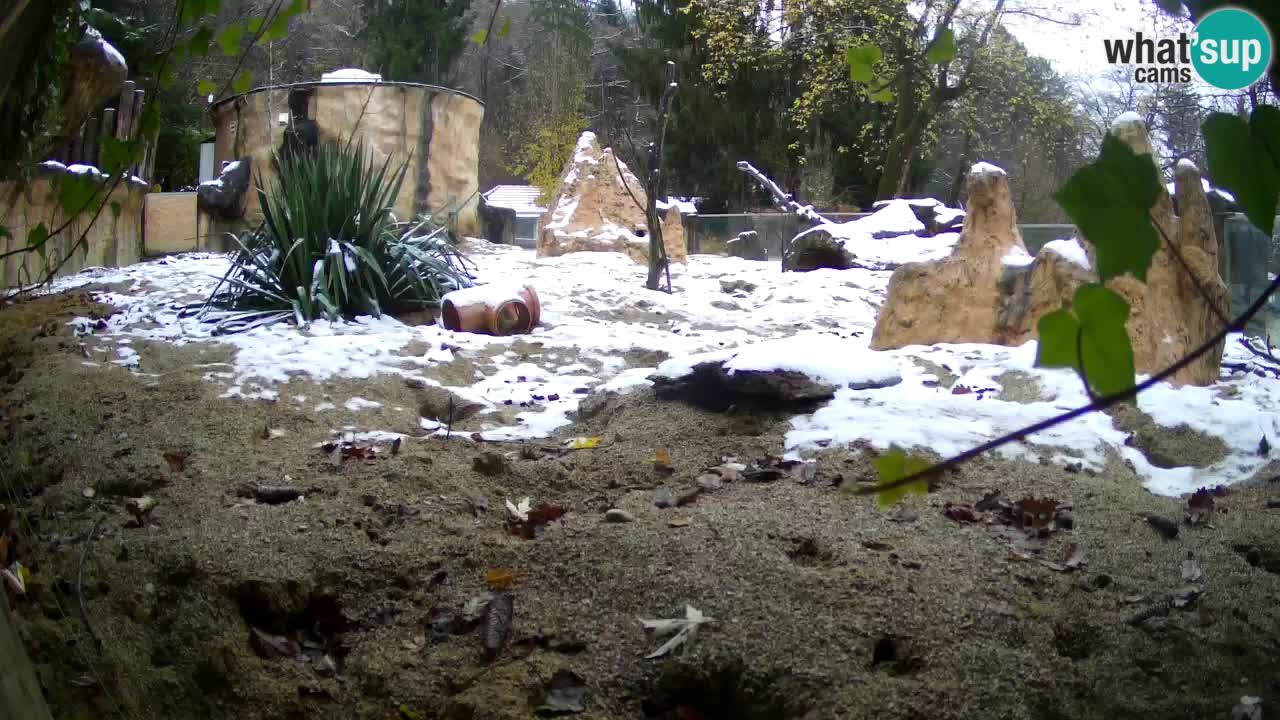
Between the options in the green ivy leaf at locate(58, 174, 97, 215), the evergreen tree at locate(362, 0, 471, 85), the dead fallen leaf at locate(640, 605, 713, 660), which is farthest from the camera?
the evergreen tree at locate(362, 0, 471, 85)

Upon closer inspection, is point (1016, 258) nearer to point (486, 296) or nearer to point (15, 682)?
point (486, 296)

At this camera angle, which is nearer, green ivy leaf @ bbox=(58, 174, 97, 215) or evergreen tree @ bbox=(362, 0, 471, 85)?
green ivy leaf @ bbox=(58, 174, 97, 215)

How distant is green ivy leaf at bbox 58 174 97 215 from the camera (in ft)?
5.13

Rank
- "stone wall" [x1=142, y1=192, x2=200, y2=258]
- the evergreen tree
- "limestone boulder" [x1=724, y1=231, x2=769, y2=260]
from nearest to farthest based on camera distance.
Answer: "stone wall" [x1=142, y1=192, x2=200, y2=258] < the evergreen tree < "limestone boulder" [x1=724, y1=231, x2=769, y2=260]

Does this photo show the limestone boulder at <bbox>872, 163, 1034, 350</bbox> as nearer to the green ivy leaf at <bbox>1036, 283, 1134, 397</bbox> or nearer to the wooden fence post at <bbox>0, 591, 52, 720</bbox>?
the wooden fence post at <bbox>0, 591, 52, 720</bbox>

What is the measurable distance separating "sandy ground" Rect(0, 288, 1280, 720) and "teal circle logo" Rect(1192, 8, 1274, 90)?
1.04 m

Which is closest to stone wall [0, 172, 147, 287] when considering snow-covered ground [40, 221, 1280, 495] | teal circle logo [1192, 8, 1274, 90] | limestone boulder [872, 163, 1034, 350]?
snow-covered ground [40, 221, 1280, 495]

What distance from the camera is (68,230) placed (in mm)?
6723

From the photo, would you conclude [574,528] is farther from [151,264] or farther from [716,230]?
[716,230]

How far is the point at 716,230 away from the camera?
44.9 feet

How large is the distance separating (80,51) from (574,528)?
4885 millimetres

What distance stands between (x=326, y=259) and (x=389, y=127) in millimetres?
6119

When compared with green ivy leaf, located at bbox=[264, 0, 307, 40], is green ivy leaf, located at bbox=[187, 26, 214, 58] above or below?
below

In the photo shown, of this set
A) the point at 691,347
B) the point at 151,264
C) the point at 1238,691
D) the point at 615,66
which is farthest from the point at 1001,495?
the point at 615,66
